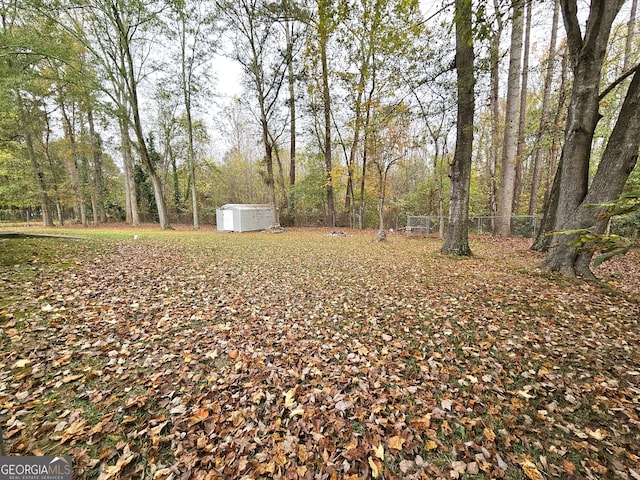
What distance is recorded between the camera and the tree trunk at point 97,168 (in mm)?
21131

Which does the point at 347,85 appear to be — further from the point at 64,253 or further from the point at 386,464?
the point at 386,464

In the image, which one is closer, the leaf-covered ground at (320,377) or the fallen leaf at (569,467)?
the fallen leaf at (569,467)

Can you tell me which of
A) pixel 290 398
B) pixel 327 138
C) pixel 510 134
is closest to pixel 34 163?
pixel 327 138

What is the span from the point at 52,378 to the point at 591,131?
352 inches

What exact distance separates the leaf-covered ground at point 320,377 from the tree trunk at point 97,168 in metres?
22.5

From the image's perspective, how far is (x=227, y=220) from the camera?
61.3 feet

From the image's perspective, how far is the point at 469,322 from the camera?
12.3ft

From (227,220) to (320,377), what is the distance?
17503 millimetres

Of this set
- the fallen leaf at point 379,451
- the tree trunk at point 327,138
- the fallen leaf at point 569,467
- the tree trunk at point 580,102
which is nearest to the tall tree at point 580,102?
the tree trunk at point 580,102

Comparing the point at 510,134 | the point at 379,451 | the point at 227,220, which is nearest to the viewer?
the point at 379,451

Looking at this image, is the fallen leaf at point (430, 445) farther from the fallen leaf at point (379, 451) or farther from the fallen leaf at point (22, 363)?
the fallen leaf at point (22, 363)

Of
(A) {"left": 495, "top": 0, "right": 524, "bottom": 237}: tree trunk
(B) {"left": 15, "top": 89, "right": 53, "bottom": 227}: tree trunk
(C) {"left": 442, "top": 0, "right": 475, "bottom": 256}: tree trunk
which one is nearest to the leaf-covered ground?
(C) {"left": 442, "top": 0, "right": 475, "bottom": 256}: tree trunk

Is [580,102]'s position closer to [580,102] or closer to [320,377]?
[580,102]

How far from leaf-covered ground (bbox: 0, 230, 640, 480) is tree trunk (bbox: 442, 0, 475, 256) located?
8.46 feet
